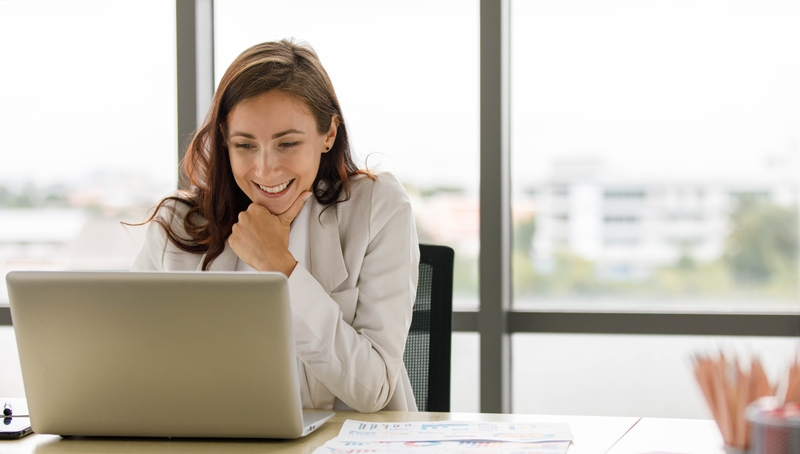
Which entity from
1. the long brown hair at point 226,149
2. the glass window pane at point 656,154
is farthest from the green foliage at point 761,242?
the long brown hair at point 226,149

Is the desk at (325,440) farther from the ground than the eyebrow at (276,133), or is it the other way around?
the eyebrow at (276,133)

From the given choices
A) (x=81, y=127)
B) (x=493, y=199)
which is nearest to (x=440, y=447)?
(x=493, y=199)

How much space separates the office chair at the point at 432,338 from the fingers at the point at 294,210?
0.32 meters

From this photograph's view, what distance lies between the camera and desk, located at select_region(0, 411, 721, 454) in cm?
115

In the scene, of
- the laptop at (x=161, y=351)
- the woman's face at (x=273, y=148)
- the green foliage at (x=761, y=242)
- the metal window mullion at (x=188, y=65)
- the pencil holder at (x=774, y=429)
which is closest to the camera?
the pencil holder at (x=774, y=429)

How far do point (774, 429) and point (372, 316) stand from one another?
962 mm

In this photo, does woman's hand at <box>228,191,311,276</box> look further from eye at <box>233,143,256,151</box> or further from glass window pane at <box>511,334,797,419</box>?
glass window pane at <box>511,334,797,419</box>

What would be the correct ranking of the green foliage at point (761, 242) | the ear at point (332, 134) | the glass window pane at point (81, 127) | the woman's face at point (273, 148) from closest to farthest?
the woman's face at point (273, 148), the ear at point (332, 134), the green foliage at point (761, 242), the glass window pane at point (81, 127)

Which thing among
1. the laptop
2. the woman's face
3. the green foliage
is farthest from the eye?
the green foliage

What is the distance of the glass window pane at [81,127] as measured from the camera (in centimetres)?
292

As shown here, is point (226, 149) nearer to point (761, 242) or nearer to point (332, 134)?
point (332, 134)

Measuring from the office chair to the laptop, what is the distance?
58 centimetres

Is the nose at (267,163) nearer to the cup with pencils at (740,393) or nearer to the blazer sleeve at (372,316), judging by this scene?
the blazer sleeve at (372,316)

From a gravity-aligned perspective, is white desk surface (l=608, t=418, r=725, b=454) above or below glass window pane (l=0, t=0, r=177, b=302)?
below
